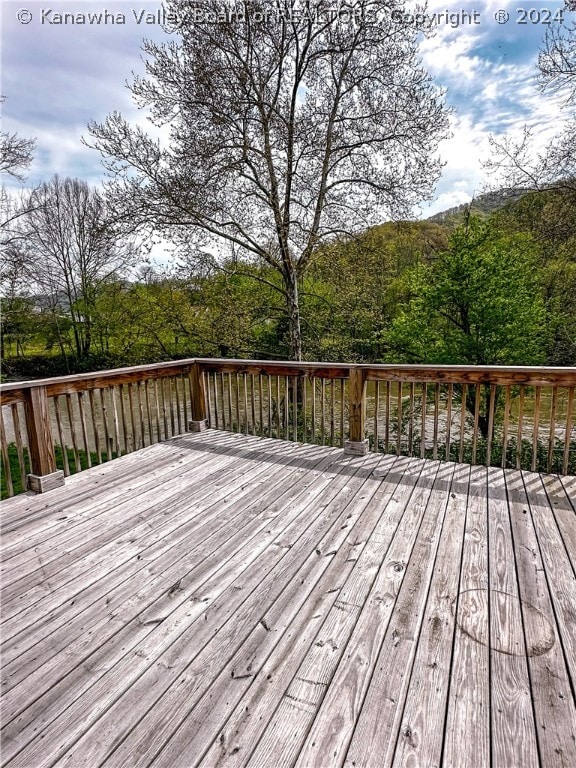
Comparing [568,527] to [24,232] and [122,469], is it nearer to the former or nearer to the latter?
[122,469]

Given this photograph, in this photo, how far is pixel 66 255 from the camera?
13.6m

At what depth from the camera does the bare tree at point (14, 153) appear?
8.34 metres

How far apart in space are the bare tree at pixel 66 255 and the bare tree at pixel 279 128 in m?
5.20

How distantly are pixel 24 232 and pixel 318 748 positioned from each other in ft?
44.3

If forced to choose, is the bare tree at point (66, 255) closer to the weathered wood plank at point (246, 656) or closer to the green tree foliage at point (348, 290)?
the green tree foliage at point (348, 290)

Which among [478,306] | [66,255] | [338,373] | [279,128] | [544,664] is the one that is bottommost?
[544,664]

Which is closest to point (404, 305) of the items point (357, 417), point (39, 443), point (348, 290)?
point (348, 290)

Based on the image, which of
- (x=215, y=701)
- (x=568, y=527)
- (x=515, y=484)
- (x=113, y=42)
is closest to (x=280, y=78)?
(x=113, y=42)

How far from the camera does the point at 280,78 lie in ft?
23.0

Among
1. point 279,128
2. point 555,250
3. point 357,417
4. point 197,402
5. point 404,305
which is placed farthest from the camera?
point 404,305

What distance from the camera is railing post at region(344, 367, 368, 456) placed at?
3.81 metres

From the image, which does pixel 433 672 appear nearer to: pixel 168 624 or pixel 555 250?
pixel 168 624

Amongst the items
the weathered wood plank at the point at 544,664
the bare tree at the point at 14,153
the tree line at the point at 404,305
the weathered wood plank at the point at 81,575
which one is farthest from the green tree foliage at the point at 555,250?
the bare tree at the point at 14,153

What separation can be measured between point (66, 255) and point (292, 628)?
1521cm
